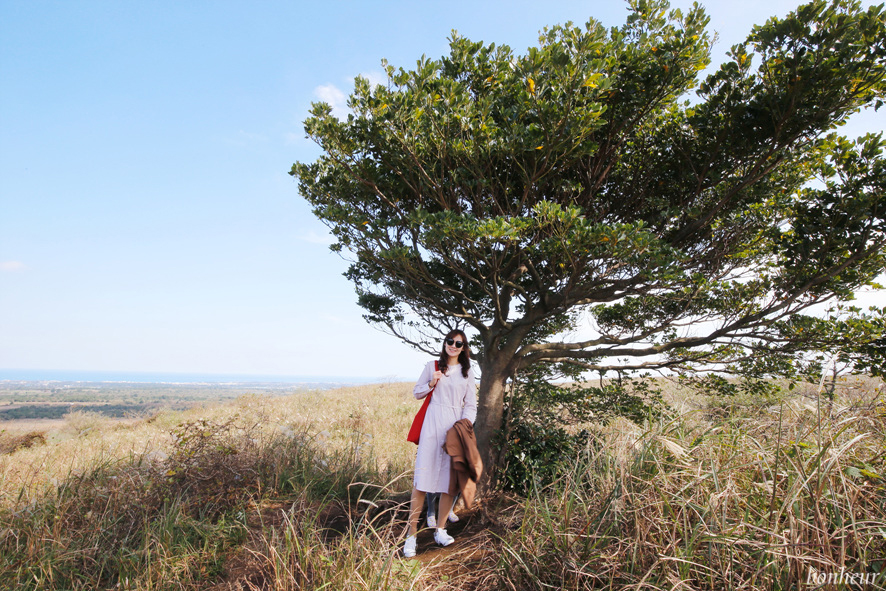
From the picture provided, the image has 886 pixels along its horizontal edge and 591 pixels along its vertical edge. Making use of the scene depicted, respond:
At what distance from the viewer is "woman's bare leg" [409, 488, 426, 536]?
4172 millimetres

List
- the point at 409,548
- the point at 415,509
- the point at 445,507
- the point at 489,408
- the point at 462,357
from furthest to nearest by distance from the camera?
the point at 489,408 < the point at 462,357 < the point at 445,507 < the point at 415,509 < the point at 409,548

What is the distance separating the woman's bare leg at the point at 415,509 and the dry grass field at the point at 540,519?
239 mm

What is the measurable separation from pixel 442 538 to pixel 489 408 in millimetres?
2015

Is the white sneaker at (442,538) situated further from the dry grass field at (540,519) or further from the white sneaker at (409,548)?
the white sneaker at (409,548)

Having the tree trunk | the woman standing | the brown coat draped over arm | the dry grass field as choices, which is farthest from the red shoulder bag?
the tree trunk

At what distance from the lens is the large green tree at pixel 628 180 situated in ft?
14.3

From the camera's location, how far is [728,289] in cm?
584

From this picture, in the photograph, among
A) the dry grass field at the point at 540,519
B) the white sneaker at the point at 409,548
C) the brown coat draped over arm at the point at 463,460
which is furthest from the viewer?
the brown coat draped over arm at the point at 463,460

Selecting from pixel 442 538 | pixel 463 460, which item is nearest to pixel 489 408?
pixel 463 460

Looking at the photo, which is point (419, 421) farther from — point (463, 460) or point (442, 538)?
point (442, 538)

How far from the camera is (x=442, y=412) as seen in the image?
4738 mm

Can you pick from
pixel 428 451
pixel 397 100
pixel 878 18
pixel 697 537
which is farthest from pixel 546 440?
pixel 878 18

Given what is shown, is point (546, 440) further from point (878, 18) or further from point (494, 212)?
point (878, 18)

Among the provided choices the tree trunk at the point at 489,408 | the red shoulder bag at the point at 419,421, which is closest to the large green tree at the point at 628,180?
the tree trunk at the point at 489,408
